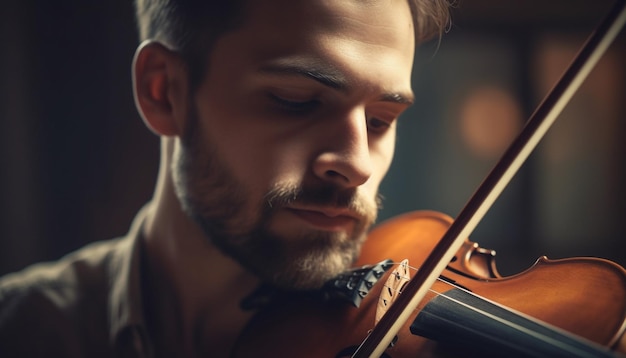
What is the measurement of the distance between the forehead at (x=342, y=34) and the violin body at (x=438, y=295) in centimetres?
22

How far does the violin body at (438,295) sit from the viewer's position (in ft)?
1.50

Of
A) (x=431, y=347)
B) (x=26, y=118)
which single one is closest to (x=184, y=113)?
(x=431, y=347)

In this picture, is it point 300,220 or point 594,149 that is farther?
point 594,149

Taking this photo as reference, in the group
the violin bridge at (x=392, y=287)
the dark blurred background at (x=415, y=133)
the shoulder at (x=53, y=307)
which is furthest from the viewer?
the dark blurred background at (x=415, y=133)

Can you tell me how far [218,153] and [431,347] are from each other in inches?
13.7

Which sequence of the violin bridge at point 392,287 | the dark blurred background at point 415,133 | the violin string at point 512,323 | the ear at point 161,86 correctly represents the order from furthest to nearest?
the dark blurred background at point 415,133, the ear at point 161,86, the violin bridge at point 392,287, the violin string at point 512,323

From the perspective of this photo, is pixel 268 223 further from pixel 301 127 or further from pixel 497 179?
pixel 497 179

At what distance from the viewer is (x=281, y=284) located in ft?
2.17

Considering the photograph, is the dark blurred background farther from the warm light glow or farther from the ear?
the ear

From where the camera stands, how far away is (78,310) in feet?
2.83

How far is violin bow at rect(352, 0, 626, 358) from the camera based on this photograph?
0.44 meters

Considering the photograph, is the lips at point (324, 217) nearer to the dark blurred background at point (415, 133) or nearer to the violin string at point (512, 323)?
the violin string at point (512, 323)

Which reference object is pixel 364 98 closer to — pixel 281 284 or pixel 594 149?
pixel 281 284

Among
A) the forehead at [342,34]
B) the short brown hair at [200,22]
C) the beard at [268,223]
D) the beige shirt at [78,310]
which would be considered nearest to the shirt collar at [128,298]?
the beige shirt at [78,310]
